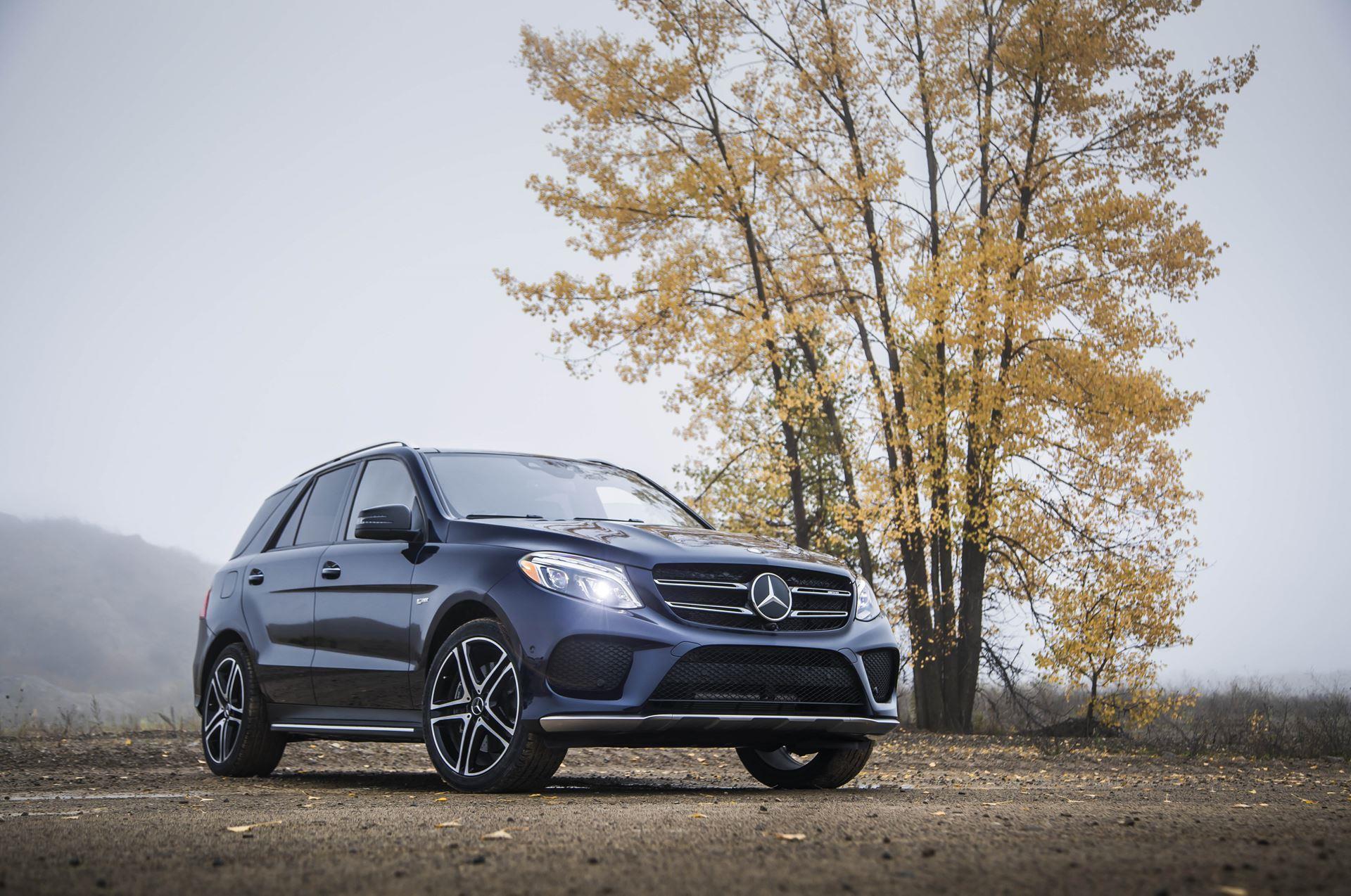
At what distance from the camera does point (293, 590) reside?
26.2 ft

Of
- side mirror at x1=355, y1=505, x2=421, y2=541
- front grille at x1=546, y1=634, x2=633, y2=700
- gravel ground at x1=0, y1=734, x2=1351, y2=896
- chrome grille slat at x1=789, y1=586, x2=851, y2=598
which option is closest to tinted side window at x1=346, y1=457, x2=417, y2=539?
side mirror at x1=355, y1=505, x2=421, y2=541

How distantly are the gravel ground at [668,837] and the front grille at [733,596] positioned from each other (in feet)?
2.78

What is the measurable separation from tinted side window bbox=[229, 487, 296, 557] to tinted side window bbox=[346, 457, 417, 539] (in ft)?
3.66

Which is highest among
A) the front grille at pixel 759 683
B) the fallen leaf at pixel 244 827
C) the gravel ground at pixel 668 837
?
the front grille at pixel 759 683

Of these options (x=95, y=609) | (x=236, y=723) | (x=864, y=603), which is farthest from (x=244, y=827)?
(x=95, y=609)

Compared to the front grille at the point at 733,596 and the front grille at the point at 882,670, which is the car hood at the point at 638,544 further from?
the front grille at the point at 882,670

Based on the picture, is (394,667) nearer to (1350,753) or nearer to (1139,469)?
(1350,753)

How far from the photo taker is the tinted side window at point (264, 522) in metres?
8.84

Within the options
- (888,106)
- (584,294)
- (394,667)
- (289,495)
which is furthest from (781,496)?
(394,667)

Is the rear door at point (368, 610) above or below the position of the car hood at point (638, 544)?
A: below

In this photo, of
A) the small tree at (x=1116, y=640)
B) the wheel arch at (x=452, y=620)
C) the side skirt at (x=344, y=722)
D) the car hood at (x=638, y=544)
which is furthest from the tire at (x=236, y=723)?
the small tree at (x=1116, y=640)

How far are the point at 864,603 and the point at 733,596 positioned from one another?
102 centimetres

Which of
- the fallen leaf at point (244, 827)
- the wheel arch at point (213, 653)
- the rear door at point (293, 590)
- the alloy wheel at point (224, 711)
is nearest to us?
the fallen leaf at point (244, 827)

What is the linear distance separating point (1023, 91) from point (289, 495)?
13.5m
